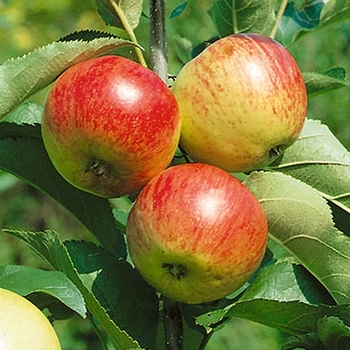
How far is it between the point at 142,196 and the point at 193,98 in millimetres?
120

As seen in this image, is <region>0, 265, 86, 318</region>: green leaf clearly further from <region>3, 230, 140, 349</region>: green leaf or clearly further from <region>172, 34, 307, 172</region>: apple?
<region>172, 34, 307, 172</region>: apple

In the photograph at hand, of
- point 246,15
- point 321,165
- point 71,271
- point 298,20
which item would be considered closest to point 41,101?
point 298,20

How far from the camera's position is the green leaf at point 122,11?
99 cm

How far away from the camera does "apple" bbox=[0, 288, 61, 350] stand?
0.73 meters

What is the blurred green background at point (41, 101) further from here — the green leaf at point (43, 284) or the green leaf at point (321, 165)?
the green leaf at point (43, 284)

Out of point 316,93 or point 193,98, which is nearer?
point 193,98

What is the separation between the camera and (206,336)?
0.97m

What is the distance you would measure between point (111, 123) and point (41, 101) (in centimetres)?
232

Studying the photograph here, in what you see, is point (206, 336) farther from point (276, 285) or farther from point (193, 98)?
point (193, 98)

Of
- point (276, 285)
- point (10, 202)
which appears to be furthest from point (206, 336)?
point (10, 202)

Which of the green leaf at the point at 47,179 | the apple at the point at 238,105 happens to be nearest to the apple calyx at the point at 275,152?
the apple at the point at 238,105

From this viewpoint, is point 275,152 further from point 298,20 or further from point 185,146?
point 298,20

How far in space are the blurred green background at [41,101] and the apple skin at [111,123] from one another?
6.07 feet

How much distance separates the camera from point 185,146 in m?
0.92
